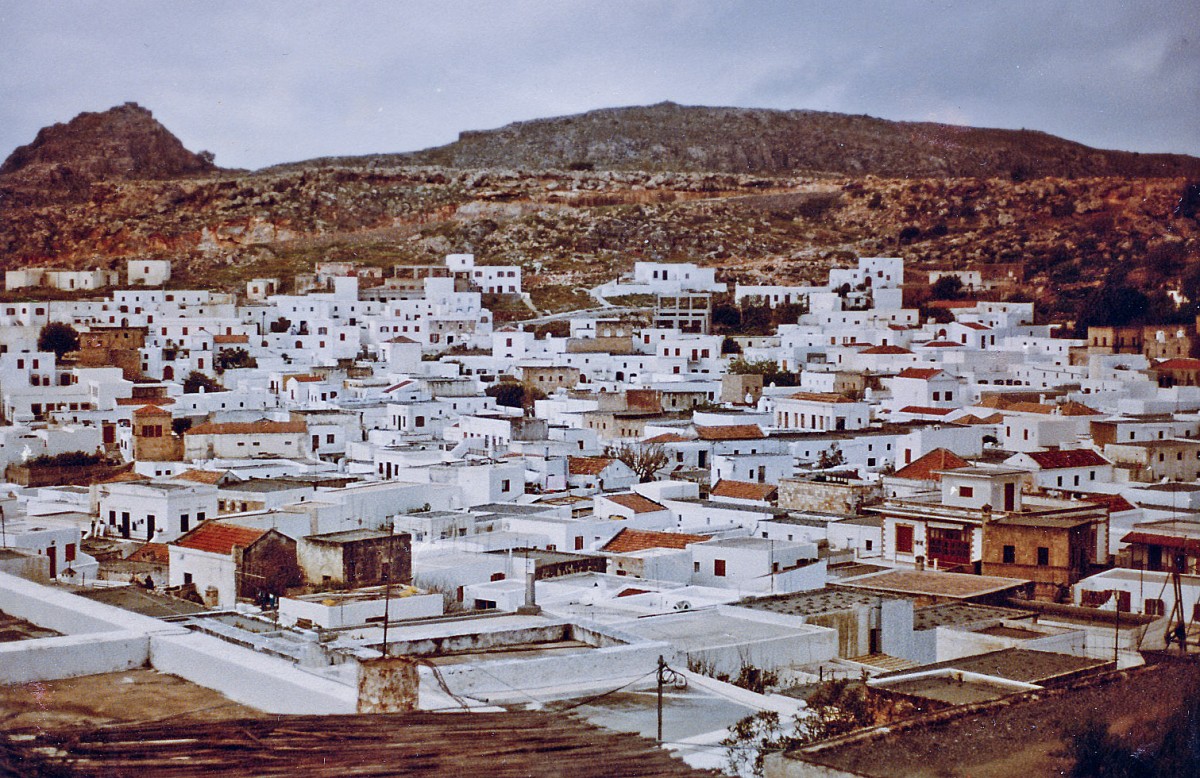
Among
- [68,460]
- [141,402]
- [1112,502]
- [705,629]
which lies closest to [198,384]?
[141,402]

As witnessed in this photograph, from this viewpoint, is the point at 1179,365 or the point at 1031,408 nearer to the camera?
the point at 1031,408

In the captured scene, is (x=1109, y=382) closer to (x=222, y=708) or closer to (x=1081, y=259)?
(x=1081, y=259)

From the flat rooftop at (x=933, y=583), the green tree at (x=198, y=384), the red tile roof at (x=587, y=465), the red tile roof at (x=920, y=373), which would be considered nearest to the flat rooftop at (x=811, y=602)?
the flat rooftop at (x=933, y=583)

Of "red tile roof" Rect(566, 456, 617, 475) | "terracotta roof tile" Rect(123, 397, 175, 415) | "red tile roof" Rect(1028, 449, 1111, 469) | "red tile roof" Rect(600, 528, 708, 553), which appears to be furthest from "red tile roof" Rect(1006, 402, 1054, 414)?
"terracotta roof tile" Rect(123, 397, 175, 415)

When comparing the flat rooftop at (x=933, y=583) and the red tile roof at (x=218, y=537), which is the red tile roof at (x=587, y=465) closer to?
the flat rooftop at (x=933, y=583)

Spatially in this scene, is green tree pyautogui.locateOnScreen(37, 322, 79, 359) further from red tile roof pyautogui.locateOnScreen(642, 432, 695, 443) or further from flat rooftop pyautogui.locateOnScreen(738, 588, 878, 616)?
flat rooftop pyautogui.locateOnScreen(738, 588, 878, 616)

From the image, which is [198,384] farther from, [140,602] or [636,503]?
[140,602]

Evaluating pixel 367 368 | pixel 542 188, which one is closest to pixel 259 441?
pixel 367 368
